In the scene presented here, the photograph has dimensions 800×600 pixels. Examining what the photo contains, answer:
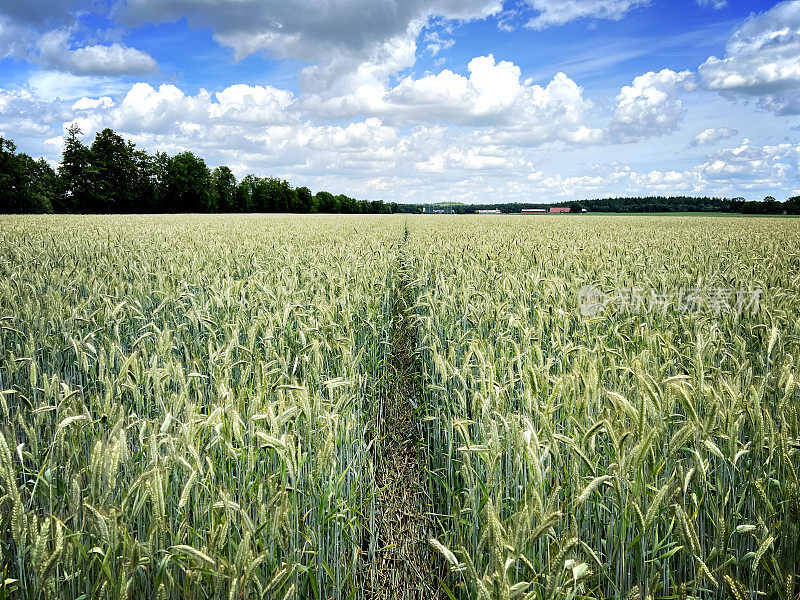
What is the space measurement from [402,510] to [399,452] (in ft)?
2.74

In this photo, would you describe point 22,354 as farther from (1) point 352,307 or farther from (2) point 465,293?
(2) point 465,293

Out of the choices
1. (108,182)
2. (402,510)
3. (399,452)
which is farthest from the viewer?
(108,182)

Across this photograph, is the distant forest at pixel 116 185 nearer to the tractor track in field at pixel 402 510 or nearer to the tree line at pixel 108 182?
the tree line at pixel 108 182

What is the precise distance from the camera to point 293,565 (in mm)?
1663

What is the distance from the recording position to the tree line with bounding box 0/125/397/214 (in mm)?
55781

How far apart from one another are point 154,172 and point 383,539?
3267 inches

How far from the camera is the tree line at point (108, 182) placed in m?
55.8

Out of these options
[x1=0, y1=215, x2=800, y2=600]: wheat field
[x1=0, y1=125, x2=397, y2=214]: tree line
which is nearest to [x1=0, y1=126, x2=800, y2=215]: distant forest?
[x1=0, y1=125, x2=397, y2=214]: tree line

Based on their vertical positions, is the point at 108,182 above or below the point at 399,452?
above

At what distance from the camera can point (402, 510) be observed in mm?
3324

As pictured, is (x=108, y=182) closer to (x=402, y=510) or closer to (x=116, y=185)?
(x=116, y=185)

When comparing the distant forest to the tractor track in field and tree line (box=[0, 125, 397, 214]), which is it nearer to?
tree line (box=[0, 125, 397, 214])

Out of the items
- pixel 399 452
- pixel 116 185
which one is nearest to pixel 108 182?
pixel 116 185

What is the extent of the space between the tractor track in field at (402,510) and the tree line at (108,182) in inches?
2636
